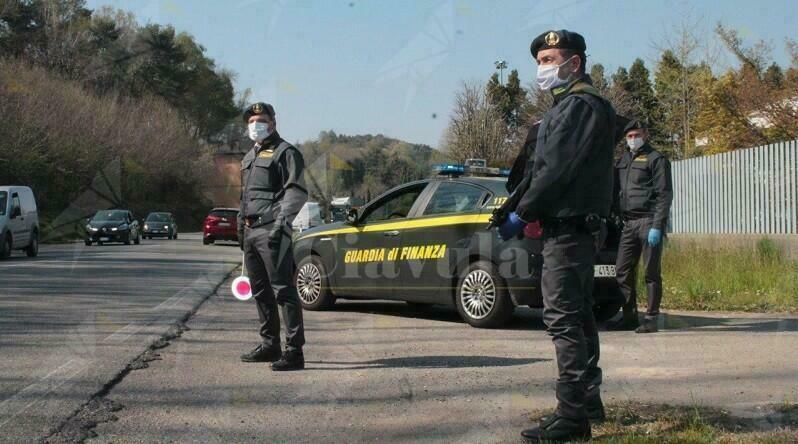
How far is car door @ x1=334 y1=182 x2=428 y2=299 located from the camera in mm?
9680

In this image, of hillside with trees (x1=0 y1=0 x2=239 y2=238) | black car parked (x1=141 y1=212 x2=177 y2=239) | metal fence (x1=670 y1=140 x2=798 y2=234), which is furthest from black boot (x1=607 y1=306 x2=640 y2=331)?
black car parked (x1=141 y1=212 x2=177 y2=239)

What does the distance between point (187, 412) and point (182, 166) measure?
215ft

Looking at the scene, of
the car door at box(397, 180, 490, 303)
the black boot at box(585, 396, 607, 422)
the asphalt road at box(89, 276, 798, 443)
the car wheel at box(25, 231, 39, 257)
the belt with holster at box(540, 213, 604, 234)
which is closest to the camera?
the belt with holster at box(540, 213, 604, 234)

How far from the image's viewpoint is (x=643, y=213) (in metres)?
8.26

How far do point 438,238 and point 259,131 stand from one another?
2951mm

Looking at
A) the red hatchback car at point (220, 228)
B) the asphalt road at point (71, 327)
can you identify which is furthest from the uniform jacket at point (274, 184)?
the red hatchback car at point (220, 228)

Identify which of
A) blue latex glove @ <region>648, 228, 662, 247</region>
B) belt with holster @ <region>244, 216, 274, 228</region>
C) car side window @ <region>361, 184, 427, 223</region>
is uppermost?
car side window @ <region>361, 184, 427, 223</region>

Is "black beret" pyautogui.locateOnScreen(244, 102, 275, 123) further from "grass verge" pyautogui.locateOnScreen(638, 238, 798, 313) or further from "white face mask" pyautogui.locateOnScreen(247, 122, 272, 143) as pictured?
"grass verge" pyautogui.locateOnScreen(638, 238, 798, 313)

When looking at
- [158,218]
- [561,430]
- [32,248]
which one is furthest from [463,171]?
[158,218]

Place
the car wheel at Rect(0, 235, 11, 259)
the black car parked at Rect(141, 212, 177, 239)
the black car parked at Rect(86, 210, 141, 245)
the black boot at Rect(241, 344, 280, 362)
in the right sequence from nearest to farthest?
the black boot at Rect(241, 344, 280, 362) → the car wheel at Rect(0, 235, 11, 259) → the black car parked at Rect(86, 210, 141, 245) → the black car parked at Rect(141, 212, 177, 239)

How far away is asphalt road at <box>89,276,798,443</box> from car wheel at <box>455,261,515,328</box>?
16 centimetres

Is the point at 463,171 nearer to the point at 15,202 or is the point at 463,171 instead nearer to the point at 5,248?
the point at 5,248

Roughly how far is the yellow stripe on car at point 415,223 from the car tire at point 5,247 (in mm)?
12075

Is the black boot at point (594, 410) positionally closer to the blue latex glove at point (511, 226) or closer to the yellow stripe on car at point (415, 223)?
the blue latex glove at point (511, 226)
